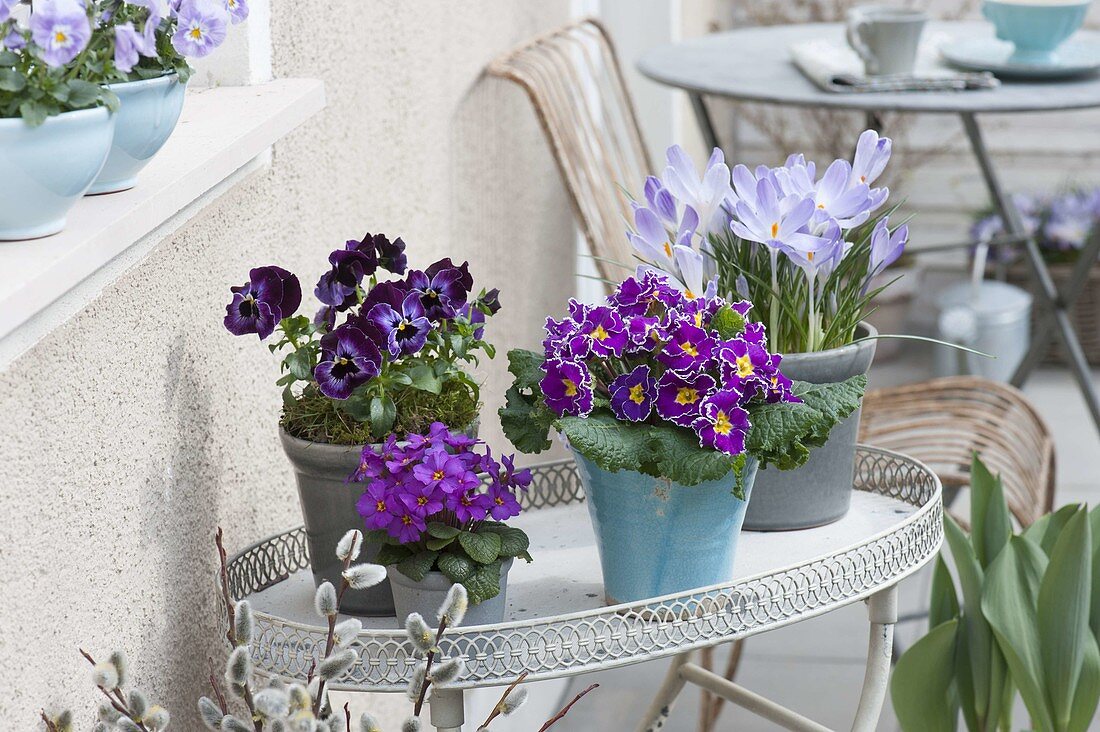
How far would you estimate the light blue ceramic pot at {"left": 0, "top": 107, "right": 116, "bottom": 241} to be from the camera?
0.68 metres

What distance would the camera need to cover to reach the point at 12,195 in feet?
2.27

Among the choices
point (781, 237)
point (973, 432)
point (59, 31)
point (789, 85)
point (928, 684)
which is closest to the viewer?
point (59, 31)

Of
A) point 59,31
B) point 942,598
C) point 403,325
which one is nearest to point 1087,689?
point 942,598

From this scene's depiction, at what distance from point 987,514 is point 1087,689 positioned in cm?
23

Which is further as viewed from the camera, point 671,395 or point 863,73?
point 863,73

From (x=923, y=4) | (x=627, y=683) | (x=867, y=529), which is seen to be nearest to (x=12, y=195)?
(x=867, y=529)

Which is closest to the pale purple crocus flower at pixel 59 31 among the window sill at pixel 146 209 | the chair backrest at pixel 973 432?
the window sill at pixel 146 209

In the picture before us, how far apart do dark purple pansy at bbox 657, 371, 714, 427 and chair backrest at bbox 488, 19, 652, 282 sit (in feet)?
2.95

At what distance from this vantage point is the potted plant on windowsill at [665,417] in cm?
92

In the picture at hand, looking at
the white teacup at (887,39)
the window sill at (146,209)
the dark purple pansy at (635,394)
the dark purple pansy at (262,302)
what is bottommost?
the dark purple pansy at (635,394)

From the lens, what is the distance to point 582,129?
2.20m

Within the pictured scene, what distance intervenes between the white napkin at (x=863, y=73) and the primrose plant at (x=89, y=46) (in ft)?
4.77

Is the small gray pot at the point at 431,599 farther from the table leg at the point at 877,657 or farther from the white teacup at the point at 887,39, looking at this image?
the white teacup at the point at 887,39

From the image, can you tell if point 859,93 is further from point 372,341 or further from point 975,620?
point 372,341
